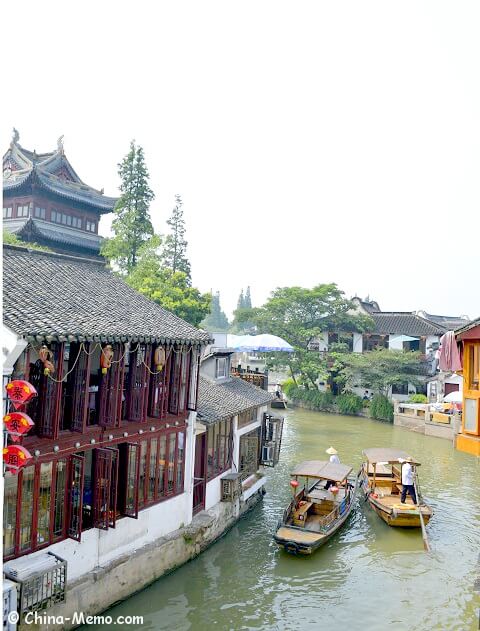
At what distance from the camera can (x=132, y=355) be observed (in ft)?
42.6

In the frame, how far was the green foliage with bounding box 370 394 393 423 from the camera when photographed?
133ft

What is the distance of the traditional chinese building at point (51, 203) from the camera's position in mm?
36625

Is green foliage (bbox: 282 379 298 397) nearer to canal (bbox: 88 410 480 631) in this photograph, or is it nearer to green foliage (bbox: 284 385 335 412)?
green foliage (bbox: 284 385 335 412)

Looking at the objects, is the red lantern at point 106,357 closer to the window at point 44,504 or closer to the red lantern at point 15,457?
the window at point 44,504

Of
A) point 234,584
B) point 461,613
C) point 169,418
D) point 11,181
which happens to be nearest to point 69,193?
point 11,181

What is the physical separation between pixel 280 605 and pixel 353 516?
7107mm

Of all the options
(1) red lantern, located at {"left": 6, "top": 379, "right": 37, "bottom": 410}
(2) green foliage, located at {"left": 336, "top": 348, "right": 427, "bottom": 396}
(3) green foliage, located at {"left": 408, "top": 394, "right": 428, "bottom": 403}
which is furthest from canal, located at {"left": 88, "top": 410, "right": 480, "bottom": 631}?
(2) green foliage, located at {"left": 336, "top": 348, "right": 427, "bottom": 396}

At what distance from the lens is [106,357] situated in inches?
457

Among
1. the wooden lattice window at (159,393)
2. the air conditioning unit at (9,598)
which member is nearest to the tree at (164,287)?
the wooden lattice window at (159,393)

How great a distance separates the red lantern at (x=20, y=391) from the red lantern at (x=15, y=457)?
77 cm

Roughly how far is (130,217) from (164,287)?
8.30m

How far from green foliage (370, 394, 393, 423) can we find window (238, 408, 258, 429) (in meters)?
22.3

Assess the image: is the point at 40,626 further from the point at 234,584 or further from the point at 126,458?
the point at 234,584

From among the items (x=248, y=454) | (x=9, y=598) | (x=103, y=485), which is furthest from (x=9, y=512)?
Answer: (x=248, y=454)
